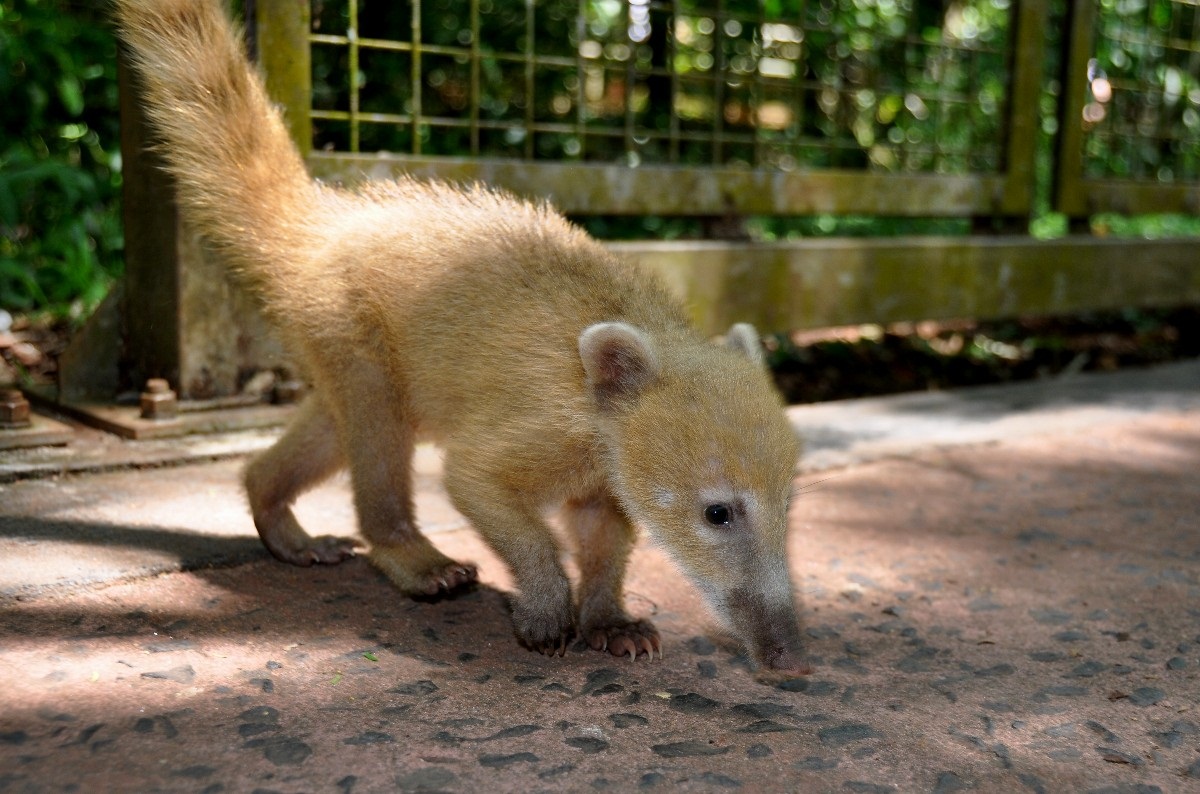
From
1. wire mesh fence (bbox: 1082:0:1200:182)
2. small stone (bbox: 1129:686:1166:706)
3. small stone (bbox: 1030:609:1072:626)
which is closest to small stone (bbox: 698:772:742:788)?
small stone (bbox: 1129:686:1166:706)

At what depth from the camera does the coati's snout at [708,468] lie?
2.72m

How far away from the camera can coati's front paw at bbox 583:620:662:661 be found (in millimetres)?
2818

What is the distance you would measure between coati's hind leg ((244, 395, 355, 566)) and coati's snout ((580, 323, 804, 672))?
894mm

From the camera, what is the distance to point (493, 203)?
3613 millimetres

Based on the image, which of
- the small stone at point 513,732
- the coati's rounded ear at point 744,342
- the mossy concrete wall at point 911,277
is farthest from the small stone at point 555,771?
the mossy concrete wall at point 911,277

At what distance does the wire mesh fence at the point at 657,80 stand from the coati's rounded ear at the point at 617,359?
1.86 metres

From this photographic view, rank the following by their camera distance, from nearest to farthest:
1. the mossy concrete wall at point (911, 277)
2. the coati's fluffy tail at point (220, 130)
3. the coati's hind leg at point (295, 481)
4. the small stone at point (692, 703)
A: 1. the small stone at point (692, 703)
2. the coati's hind leg at point (295, 481)
3. the coati's fluffy tail at point (220, 130)
4. the mossy concrete wall at point (911, 277)

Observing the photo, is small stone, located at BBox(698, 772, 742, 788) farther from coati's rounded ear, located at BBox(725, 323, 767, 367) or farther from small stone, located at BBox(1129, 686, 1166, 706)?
coati's rounded ear, located at BBox(725, 323, 767, 367)

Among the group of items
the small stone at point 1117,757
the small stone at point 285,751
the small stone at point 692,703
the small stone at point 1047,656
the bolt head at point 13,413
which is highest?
the bolt head at point 13,413

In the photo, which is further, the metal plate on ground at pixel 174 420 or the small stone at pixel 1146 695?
the metal plate on ground at pixel 174 420

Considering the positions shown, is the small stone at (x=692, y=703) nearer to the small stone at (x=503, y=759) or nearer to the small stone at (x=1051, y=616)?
the small stone at (x=503, y=759)

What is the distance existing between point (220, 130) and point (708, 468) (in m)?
1.82

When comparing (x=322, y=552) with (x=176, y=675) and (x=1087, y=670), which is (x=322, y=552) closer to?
(x=176, y=675)

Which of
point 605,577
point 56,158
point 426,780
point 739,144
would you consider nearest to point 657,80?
point 739,144
